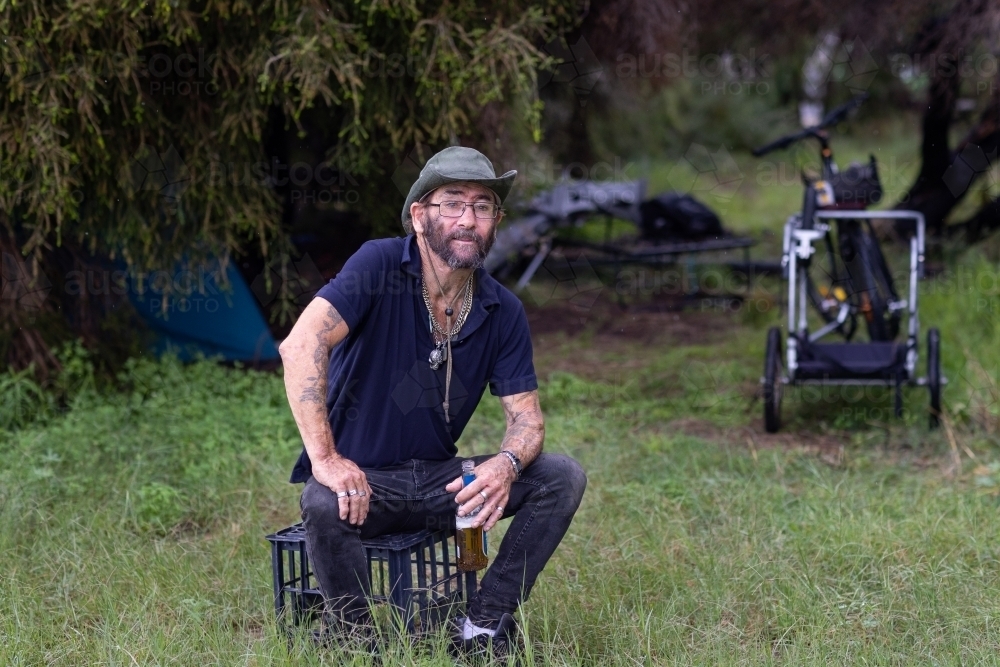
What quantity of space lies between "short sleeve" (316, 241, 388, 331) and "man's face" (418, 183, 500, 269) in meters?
0.18

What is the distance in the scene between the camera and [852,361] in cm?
652

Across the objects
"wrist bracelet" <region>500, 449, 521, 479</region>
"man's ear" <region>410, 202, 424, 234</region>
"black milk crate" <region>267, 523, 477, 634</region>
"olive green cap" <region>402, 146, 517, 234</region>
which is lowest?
"black milk crate" <region>267, 523, 477, 634</region>

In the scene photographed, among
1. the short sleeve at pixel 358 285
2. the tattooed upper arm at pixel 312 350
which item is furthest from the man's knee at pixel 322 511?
the short sleeve at pixel 358 285

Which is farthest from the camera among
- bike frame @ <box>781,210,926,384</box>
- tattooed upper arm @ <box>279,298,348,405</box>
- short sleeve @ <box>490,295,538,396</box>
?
bike frame @ <box>781,210,926,384</box>

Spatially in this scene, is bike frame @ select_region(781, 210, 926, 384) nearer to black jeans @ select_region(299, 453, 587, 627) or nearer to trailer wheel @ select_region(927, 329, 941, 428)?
trailer wheel @ select_region(927, 329, 941, 428)

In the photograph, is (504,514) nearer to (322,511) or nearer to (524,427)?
(524,427)

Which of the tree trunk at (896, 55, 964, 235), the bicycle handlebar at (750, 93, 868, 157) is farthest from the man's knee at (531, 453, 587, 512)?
the tree trunk at (896, 55, 964, 235)

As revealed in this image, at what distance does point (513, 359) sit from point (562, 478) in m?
0.43

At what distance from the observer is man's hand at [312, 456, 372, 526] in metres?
3.37

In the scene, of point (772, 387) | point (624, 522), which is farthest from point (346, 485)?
point (772, 387)

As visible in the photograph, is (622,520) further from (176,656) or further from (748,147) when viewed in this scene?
(748,147)

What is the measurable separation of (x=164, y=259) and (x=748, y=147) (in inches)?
619

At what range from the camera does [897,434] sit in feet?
21.2

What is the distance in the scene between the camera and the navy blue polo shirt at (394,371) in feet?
12.0
